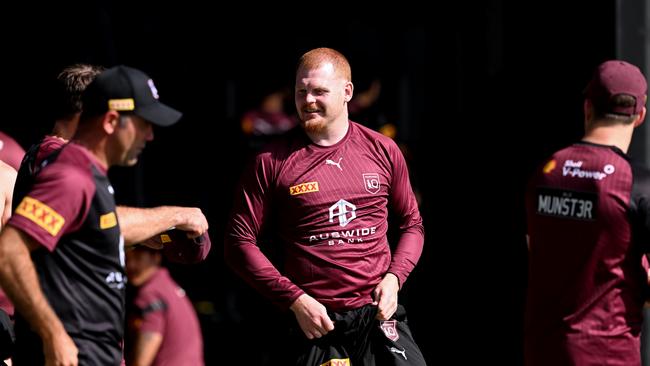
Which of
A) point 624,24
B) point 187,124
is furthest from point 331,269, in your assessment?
point 187,124

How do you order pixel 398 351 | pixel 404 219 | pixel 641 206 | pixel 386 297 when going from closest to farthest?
pixel 641 206 → pixel 386 297 → pixel 398 351 → pixel 404 219

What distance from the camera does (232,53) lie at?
10.2 meters

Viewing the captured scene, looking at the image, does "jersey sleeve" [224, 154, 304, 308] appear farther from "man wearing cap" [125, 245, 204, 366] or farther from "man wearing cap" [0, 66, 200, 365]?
"man wearing cap" [125, 245, 204, 366]

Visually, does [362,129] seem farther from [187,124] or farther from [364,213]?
[187,124]

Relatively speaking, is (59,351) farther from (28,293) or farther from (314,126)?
(314,126)

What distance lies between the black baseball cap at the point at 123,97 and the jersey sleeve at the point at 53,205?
288 millimetres

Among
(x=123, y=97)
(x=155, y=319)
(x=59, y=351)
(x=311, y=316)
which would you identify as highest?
(x=123, y=97)

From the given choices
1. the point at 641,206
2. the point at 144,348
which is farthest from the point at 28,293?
the point at 144,348

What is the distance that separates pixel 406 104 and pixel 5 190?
5.01 metres

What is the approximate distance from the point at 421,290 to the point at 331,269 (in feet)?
13.0

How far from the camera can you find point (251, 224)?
17.7ft

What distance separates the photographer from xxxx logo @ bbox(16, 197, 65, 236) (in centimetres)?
416

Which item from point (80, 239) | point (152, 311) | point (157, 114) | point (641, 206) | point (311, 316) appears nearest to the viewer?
point (80, 239)

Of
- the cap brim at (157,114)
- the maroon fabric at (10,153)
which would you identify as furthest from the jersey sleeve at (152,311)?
the cap brim at (157,114)
